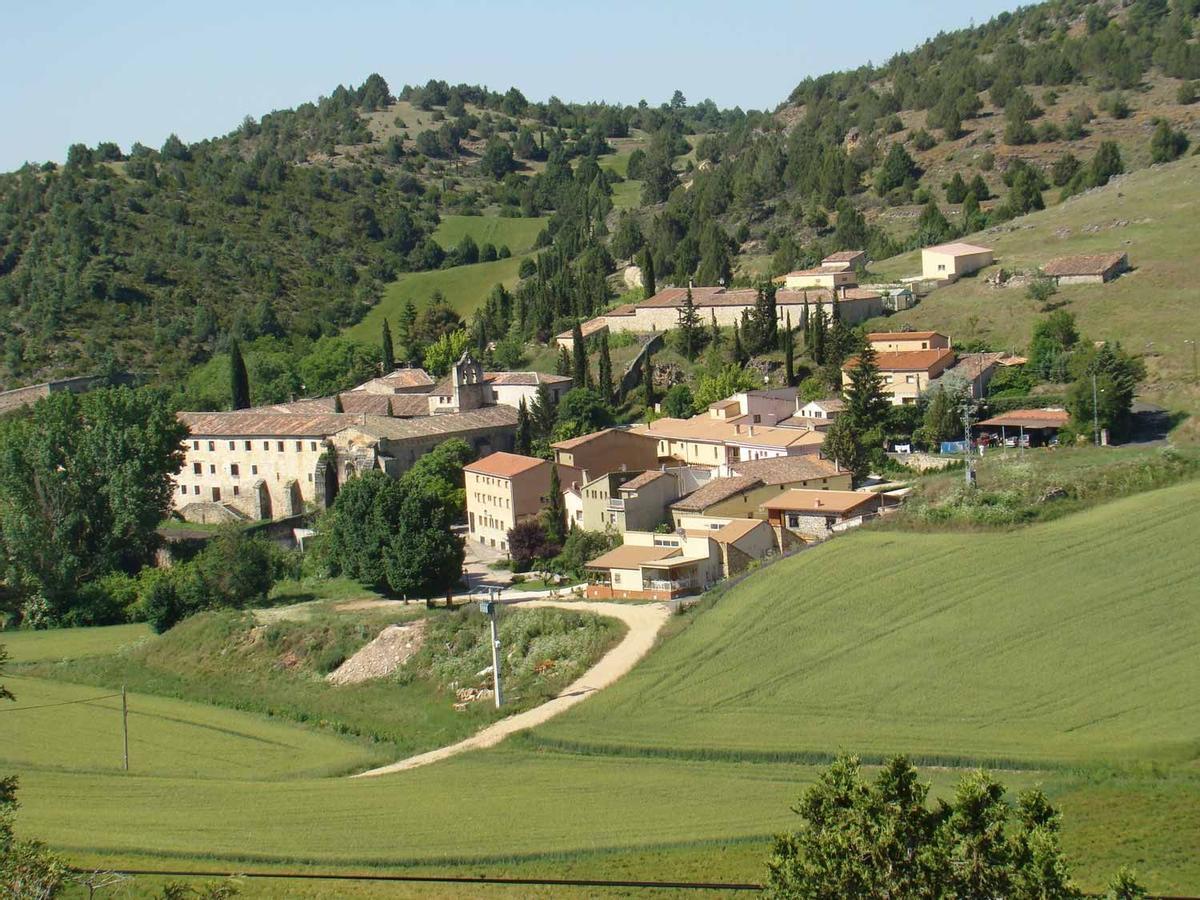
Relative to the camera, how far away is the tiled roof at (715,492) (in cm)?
5031

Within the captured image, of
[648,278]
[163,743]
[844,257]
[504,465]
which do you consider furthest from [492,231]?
[163,743]

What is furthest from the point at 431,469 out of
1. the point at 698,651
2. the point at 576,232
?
the point at 576,232

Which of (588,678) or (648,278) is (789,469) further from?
A: (648,278)

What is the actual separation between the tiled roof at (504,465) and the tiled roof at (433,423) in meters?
5.03

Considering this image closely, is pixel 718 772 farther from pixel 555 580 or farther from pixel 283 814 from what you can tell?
pixel 555 580

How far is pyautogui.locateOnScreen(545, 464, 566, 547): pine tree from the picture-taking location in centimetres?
5297

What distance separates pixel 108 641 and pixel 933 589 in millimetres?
27995

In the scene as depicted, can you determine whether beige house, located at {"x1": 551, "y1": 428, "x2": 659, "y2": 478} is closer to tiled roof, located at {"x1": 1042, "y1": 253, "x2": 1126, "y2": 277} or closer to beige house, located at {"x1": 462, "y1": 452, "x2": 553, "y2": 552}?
beige house, located at {"x1": 462, "y1": 452, "x2": 553, "y2": 552}

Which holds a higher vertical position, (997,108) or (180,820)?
(997,108)

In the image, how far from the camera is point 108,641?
50.9 metres

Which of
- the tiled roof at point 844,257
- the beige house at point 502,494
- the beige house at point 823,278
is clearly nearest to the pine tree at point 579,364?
the beige house at point 502,494

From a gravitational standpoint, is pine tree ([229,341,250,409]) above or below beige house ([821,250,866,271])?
below

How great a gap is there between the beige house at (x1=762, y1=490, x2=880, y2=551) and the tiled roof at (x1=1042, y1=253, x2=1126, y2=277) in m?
27.1

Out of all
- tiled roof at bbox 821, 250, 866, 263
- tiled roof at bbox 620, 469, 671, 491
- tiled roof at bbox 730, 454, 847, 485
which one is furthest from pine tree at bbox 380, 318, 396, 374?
tiled roof at bbox 730, 454, 847, 485
